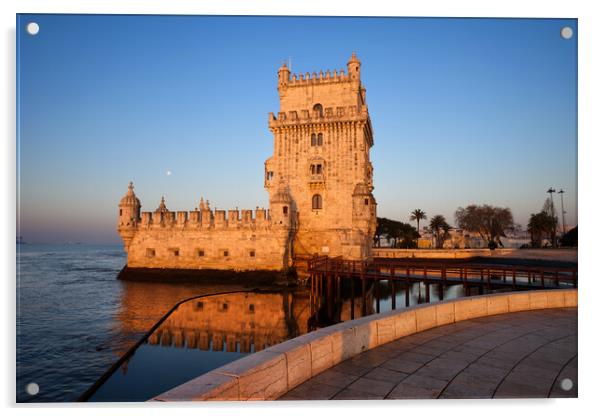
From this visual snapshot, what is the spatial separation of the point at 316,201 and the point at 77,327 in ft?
59.4

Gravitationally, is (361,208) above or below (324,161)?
below

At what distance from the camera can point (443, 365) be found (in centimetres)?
523

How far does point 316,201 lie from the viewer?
28.2 m

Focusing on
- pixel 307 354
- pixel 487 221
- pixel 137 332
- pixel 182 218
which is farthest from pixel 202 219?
pixel 487 221

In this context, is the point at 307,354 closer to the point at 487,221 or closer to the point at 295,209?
the point at 295,209

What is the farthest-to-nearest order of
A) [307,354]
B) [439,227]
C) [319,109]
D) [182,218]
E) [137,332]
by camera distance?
[439,227]
[319,109]
[182,218]
[137,332]
[307,354]

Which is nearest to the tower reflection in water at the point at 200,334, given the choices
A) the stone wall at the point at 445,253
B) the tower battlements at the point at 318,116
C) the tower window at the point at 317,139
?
the tower window at the point at 317,139

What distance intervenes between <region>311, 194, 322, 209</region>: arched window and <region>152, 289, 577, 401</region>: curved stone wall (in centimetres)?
2031

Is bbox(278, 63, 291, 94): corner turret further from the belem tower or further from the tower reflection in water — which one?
the tower reflection in water

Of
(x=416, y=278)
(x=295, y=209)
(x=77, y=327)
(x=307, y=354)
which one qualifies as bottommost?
(x=77, y=327)

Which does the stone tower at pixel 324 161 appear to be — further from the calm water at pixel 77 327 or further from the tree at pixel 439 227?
the tree at pixel 439 227

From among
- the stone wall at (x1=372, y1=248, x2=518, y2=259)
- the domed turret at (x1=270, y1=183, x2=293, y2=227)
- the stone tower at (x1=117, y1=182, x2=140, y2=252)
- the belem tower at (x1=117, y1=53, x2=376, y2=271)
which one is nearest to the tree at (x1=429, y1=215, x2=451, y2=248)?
the stone wall at (x1=372, y1=248, x2=518, y2=259)

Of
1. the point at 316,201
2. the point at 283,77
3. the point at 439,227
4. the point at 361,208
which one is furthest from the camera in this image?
the point at 439,227
